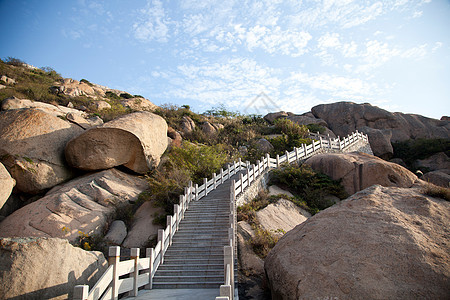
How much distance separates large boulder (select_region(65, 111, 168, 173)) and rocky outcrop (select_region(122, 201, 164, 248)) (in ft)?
12.1

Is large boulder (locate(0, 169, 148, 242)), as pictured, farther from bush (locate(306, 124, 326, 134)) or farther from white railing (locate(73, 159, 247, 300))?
bush (locate(306, 124, 326, 134))

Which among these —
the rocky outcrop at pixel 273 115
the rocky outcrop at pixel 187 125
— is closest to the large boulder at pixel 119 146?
the rocky outcrop at pixel 187 125

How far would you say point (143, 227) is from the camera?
1216cm

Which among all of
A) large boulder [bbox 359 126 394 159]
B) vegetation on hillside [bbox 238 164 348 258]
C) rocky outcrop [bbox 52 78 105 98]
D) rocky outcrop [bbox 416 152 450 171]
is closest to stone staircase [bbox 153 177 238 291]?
vegetation on hillside [bbox 238 164 348 258]

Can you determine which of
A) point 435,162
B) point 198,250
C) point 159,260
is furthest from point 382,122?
point 159,260

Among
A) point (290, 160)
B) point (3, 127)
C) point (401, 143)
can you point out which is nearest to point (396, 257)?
point (290, 160)

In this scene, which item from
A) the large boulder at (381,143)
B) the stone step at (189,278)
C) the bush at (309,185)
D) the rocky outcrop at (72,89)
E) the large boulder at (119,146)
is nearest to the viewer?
the stone step at (189,278)

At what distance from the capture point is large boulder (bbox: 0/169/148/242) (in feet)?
35.1

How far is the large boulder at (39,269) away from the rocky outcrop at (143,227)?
225 inches

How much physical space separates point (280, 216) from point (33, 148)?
13256 millimetres

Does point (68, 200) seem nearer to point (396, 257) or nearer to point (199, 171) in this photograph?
point (199, 171)

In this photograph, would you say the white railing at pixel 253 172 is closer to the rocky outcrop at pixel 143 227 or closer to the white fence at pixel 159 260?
the white fence at pixel 159 260

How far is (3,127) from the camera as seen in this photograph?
14.2 meters

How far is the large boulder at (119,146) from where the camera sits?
1499cm
